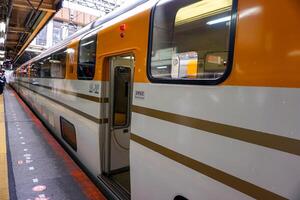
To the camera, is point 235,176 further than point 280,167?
Yes

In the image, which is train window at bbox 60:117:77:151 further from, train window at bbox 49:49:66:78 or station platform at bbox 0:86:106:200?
train window at bbox 49:49:66:78

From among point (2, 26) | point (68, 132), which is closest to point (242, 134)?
point (68, 132)

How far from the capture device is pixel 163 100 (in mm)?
2096

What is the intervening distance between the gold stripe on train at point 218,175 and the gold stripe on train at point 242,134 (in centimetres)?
22

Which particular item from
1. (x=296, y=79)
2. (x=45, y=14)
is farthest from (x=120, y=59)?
(x=45, y=14)

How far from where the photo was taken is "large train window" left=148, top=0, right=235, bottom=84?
65.6 inches

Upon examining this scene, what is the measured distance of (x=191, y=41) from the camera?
1974 millimetres

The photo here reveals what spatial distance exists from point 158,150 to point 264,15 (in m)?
1.23

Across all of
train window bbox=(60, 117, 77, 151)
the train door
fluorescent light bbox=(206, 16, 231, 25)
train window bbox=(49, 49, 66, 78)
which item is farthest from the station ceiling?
fluorescent light bbox=(206, 16, 231, 25)

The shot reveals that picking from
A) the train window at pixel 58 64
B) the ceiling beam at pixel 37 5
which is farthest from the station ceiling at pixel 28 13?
the train window at pixel 58 64

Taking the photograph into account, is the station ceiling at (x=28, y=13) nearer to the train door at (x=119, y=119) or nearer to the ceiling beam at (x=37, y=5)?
the ceiling beam at (x=37, y=5)

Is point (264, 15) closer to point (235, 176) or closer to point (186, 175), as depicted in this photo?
point (235, 176)

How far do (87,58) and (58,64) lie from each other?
6.55ft

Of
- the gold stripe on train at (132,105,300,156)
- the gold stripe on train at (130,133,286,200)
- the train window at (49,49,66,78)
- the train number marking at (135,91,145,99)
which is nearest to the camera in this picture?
the gold stripe on train at (132,105,300,156)
